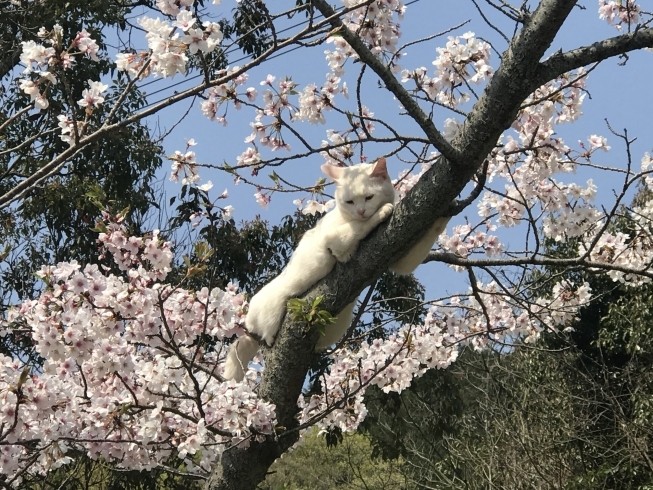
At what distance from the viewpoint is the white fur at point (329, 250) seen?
92.4 inches

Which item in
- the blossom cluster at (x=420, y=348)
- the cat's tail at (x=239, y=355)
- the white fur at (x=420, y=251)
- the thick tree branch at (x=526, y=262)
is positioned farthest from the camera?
the blossom cluster at (x=420, y=348)

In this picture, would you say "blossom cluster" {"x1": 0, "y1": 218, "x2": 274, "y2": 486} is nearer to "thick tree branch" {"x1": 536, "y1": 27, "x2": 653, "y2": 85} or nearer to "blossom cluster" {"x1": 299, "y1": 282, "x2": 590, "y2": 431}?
"blossom cluster" {"x1": 299, "y1": 282, "x2": 590, "y2": 431}

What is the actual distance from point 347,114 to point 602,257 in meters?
1.69

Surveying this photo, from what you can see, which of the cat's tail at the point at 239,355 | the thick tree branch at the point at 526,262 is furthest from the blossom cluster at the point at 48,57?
the thick tree branch at the point at 526,262

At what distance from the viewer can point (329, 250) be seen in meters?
2.37

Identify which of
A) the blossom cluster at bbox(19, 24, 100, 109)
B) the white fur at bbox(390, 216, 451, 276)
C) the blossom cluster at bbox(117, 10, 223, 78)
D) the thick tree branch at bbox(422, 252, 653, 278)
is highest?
the blossom cluster at bbox(19, 24, 100, 109)

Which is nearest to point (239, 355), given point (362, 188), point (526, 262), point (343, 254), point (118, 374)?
point (118, 374)

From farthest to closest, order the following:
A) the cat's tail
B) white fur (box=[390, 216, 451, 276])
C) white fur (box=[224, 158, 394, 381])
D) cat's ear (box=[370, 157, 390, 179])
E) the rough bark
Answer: cat's ear (box=[370, 157, 390, 179])
the cat's tail
white fur (box=[224, 158, 394, 381])
white fur (box=[390, 216, 451, 276])
the rough bark

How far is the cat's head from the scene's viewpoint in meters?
2.52

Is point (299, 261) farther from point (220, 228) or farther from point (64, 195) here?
point (64, 195)

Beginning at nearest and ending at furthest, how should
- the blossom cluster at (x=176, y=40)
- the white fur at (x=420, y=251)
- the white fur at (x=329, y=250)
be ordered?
the blossom cluster at (x=176, y=40), the white fur at (x=420, y=251), the white fur at (x=329, y=250)

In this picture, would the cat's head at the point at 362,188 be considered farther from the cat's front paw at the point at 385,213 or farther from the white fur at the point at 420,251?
the white fur at the point at 420,251

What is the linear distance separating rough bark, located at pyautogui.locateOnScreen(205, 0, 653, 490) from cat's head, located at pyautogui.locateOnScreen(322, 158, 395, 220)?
0.86ft

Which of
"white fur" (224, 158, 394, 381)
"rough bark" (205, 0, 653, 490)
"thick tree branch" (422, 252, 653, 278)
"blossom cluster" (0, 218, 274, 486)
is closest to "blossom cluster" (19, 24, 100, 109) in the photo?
"blossom cluster" (0, 218, 274, 486)
